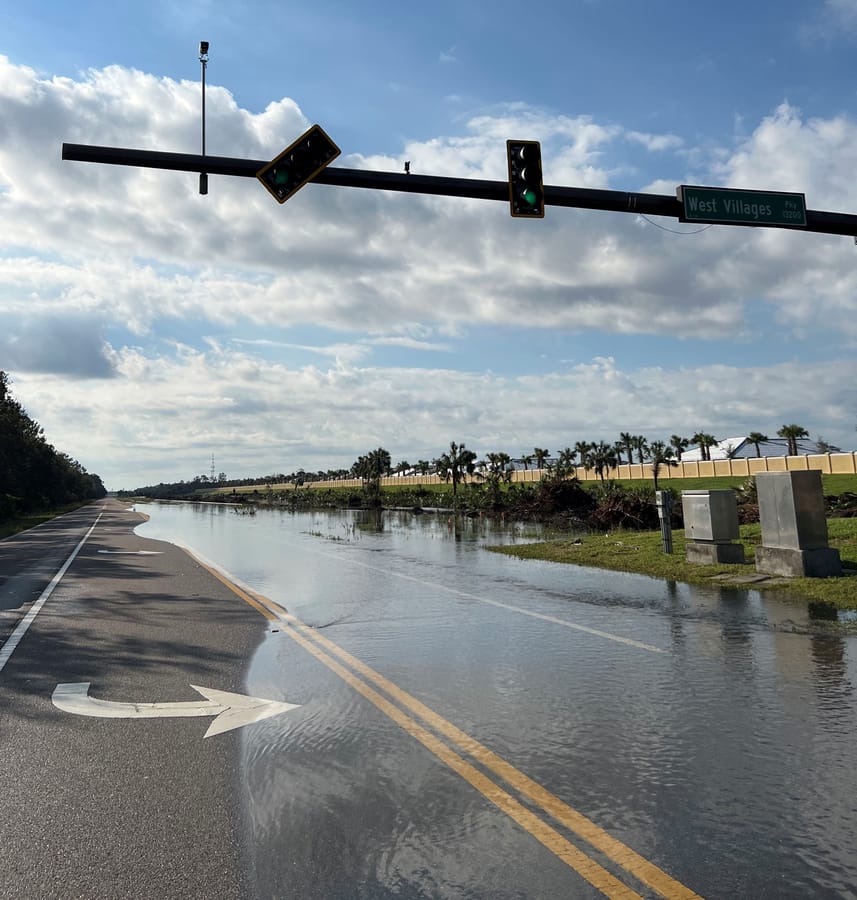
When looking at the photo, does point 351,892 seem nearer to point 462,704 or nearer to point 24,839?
point 24,839

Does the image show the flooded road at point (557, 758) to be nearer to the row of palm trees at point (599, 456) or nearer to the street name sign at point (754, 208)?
the street name sign at point (754, 208)

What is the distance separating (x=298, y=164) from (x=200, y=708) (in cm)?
749

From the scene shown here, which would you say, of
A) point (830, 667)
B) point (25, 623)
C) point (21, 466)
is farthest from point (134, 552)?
point (21, 466)

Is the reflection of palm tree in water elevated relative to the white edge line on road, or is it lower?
lower

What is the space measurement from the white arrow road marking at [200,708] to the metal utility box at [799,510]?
9066 mm

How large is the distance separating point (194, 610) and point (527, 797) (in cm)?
852

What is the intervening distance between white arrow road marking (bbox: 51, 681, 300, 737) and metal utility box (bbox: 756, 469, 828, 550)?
29.7ft

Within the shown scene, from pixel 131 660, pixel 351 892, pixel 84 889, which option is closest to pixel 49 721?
pixel 131 660

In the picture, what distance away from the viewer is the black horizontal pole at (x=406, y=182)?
33.9 feet

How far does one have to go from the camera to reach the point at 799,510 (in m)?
12.1

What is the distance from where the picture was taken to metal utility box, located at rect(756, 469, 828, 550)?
39.6 feet

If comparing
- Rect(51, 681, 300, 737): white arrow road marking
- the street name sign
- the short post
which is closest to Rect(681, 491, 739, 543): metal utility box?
the short post

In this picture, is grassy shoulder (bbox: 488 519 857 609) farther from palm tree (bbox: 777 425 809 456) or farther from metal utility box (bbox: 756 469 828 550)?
palm tree (bbox: 777 425 809 456)

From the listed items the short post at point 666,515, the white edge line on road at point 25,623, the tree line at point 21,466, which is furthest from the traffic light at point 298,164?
the tree line at point 21,466
